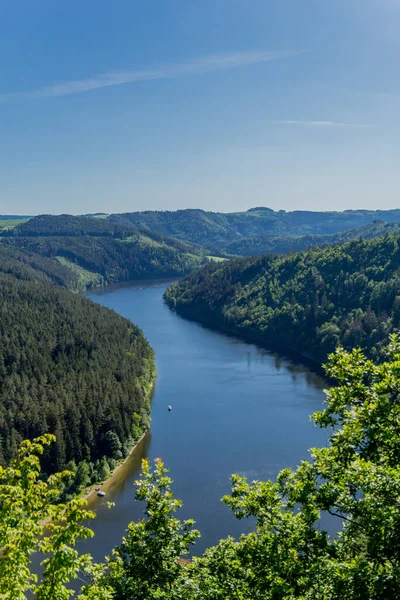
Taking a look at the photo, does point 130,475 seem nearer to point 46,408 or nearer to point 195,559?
point 46,408

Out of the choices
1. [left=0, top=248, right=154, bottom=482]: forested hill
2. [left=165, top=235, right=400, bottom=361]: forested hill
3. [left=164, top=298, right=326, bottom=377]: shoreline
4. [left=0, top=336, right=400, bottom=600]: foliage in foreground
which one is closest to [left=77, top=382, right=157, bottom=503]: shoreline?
[left=0, top=248, right=154, bottom=482]: forested hill

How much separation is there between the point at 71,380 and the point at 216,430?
104ft

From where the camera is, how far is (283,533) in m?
19.3

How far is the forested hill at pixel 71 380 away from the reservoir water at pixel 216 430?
6.49 meters

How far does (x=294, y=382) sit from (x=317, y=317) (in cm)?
4029

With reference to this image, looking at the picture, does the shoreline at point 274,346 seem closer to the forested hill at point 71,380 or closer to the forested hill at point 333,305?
the forested hill at point 333,305

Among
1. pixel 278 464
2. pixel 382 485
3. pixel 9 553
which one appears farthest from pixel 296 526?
pixel 278 464

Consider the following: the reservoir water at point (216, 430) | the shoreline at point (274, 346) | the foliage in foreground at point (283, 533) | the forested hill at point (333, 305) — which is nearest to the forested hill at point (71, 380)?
the reservoir water at point (216, 430)

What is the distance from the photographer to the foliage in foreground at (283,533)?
1441 cm

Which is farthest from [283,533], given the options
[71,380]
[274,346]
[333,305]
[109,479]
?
[333,305]

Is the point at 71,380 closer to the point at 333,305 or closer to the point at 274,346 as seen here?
the point at 274,346

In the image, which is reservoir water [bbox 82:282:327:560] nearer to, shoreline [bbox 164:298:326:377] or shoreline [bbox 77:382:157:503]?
shoreline [bbox 77:382:157:503]

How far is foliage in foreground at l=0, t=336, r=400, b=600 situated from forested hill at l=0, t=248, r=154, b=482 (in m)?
56.5

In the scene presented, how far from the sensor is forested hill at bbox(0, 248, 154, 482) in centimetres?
7906
